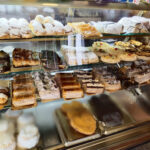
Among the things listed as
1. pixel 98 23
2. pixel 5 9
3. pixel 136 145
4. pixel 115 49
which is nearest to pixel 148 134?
pixel 136 145

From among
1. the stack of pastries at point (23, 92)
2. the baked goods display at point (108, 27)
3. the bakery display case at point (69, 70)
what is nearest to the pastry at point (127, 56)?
the bakery display case at point (69, 70)

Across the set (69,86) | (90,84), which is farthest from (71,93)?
(90,84)

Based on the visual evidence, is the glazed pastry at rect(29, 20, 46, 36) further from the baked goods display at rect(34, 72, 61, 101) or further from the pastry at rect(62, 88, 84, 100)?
the pastry at rect(62, 88, 84, 100)

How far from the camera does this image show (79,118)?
182 centimetres

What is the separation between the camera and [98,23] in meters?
1.71

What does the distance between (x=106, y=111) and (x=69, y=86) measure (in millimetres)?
786

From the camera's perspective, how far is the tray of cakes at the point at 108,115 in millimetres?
1771

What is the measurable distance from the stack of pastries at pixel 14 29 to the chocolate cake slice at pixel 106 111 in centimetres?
131

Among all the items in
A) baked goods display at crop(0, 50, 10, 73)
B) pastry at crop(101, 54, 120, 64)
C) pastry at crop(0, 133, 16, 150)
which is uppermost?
baked goods display at crop(0, 50, 10, 73)

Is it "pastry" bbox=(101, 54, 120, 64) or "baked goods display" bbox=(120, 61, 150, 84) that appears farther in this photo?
"baked goods display" bbox=(120, 61, 150, 84)

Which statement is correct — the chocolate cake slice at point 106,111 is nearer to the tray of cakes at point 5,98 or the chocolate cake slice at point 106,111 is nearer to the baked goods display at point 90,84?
the baked goods display at point 90,84

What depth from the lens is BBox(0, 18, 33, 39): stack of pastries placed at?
1.24 metres

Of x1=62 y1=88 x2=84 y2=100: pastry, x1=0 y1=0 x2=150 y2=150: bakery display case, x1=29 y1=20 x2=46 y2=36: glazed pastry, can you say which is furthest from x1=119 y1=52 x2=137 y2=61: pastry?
x1=29 y1=20 x2=46 y2=36: glazed pastry

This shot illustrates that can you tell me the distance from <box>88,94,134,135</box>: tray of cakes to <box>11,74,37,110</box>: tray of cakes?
2.82 ft
